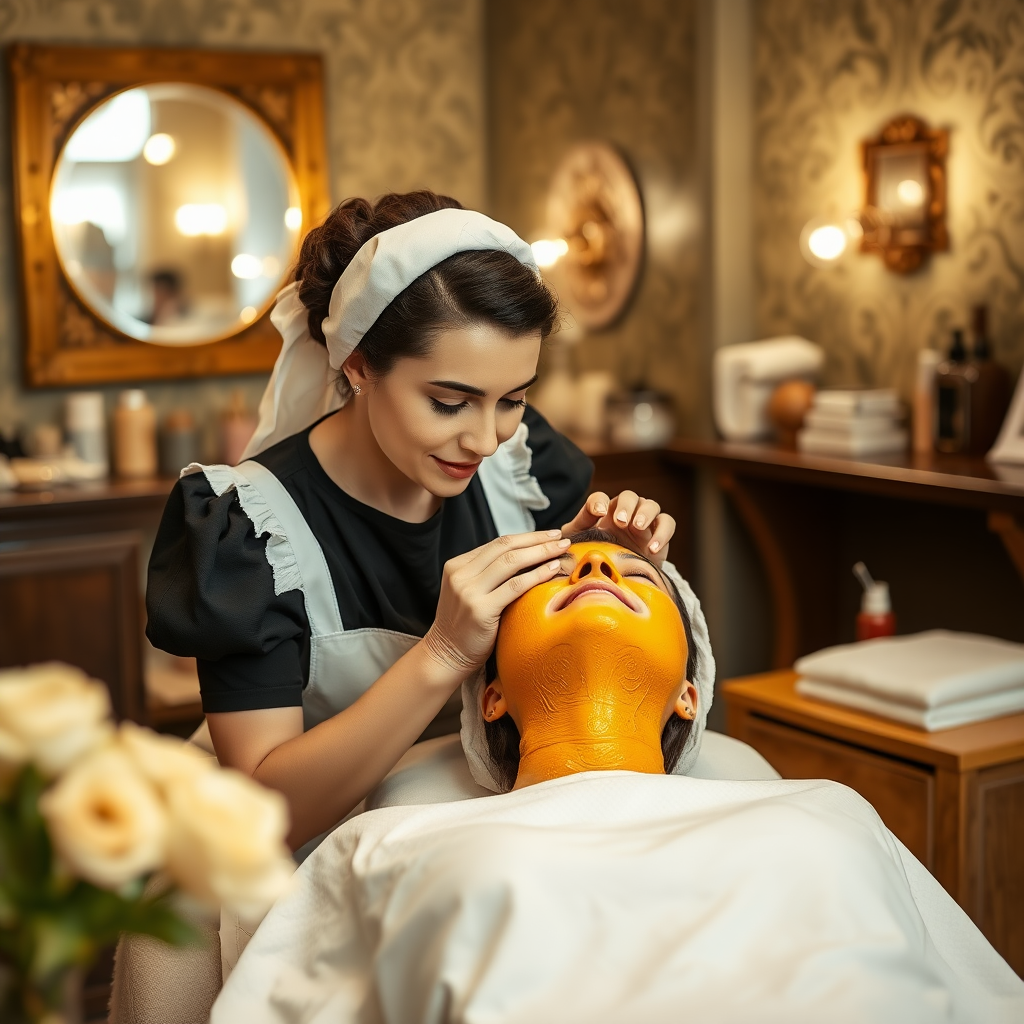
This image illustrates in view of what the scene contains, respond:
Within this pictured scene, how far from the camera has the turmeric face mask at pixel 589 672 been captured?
54.1 inches

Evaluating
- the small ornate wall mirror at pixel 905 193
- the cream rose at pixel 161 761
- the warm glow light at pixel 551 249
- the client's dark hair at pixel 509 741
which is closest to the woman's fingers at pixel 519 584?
the client's dark hair at pixel 509 741

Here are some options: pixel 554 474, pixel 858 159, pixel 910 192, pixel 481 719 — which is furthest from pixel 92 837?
pixel 858 159

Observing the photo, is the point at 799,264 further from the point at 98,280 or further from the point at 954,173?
the point at 98,280

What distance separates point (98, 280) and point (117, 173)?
0.30 m

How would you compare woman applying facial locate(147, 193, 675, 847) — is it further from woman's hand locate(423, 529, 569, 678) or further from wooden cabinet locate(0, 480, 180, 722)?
wooden cabinet locate(0, 480, 180, 722)

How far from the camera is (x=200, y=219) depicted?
11.5ft

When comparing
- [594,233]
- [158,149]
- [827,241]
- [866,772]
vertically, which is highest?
[158,149]

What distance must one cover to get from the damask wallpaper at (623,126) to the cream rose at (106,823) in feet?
9.65

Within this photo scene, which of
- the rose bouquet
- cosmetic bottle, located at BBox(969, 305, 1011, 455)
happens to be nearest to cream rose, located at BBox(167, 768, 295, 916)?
the rose bouquet

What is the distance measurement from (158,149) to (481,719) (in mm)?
2468

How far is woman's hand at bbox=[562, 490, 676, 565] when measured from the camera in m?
1.63

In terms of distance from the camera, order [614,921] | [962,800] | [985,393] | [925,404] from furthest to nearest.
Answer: [925,404], [985,393], [962,800], [614,921]

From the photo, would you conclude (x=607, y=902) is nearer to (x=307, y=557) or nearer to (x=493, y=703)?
(x=493, y=703)

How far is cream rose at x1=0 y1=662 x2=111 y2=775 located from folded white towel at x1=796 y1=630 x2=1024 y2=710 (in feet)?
5.40
